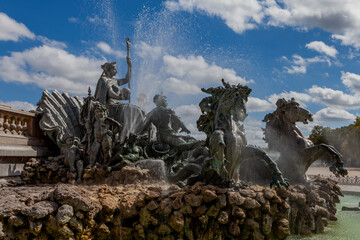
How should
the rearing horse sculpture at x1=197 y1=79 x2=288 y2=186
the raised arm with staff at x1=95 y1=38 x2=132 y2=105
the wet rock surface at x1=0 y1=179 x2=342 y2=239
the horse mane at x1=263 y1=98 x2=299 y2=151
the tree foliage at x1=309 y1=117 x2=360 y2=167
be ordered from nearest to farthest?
the wet rock surface at x1=0 y1=179 x2=342 y2=239 < the rearing horse sculpture at x1=197 y1=79 x2=288 y2=186 < the horse mane at x1=263 y1=98 x2=299 y2=151 < the raised arm with staff at x1=95 y1=38 x2=132 y2=105 < the tree foliage at x1=309 y1=117 x2=360 y2=167

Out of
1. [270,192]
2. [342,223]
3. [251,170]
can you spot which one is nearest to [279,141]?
[251,170]

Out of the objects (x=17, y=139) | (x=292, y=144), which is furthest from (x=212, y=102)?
(x=17, y=139)

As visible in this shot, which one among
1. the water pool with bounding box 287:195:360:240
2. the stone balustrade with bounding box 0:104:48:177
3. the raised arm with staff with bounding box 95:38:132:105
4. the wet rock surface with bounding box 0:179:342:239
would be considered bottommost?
the water pool with bounding box 287:195:360:240

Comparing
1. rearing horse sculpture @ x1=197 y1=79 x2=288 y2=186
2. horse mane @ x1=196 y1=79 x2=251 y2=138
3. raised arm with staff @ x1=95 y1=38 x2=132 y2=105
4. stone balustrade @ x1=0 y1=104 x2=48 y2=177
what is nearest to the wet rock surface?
rearing horse sculpture @ x1=197 y1=79 x2=288 y2=186

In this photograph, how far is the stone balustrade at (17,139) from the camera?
25.7 feet

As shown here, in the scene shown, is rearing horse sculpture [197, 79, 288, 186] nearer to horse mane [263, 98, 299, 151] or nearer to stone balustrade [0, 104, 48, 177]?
horse mane [263, 98, 299, 151]

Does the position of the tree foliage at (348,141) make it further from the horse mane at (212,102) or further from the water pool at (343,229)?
the horse mane at (212,102)

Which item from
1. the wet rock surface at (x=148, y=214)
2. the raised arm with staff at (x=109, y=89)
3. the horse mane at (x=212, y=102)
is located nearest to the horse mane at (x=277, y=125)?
the horse mane at (x=212, y=102)

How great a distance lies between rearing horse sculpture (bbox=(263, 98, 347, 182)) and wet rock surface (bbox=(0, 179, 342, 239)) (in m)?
2.24

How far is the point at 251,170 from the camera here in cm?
689

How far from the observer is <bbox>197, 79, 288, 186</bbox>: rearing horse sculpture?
491cm

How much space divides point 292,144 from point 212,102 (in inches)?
96.1

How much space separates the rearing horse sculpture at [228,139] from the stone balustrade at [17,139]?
510 centimetres

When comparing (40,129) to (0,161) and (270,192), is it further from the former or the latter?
(270,192)
